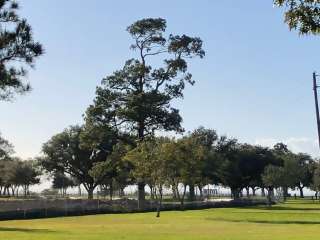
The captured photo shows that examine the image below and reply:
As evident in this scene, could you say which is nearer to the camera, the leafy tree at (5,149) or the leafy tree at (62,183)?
the leafy tree at (5,149)

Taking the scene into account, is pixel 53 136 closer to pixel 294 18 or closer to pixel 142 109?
pixel 142 109

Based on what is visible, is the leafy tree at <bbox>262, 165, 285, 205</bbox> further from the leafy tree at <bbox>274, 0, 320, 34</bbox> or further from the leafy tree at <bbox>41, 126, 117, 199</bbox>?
the leafy tree at <bbox>274, 0, 320, 34</bbox>

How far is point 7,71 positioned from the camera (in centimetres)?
2602

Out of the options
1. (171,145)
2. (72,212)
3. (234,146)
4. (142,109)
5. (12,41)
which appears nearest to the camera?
(12,41)

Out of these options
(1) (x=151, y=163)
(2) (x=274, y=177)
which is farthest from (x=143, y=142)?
(2) (x=274, y=177)

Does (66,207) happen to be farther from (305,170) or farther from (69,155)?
(305,170)

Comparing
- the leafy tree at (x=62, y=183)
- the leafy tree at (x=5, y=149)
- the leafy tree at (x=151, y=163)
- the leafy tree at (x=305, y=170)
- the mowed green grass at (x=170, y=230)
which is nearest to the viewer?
the mowed green grass at (x=170, y=230)

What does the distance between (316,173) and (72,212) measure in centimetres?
7618

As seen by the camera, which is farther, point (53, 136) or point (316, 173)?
point (316, 173)

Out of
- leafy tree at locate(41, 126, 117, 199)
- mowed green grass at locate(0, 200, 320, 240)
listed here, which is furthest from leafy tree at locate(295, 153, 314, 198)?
mowed green grass at locate(0, 200, 320, 240)

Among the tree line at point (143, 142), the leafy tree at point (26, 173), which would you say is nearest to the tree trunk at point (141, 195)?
the tree line at point (143, 142)

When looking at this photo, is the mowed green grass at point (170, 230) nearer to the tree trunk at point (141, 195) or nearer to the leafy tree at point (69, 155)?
the tree trunk at point (141, 195)

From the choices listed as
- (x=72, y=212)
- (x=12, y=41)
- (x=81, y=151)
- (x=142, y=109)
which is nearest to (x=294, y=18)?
(x=12, y=41)

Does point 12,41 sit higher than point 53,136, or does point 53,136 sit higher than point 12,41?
point 53,136
